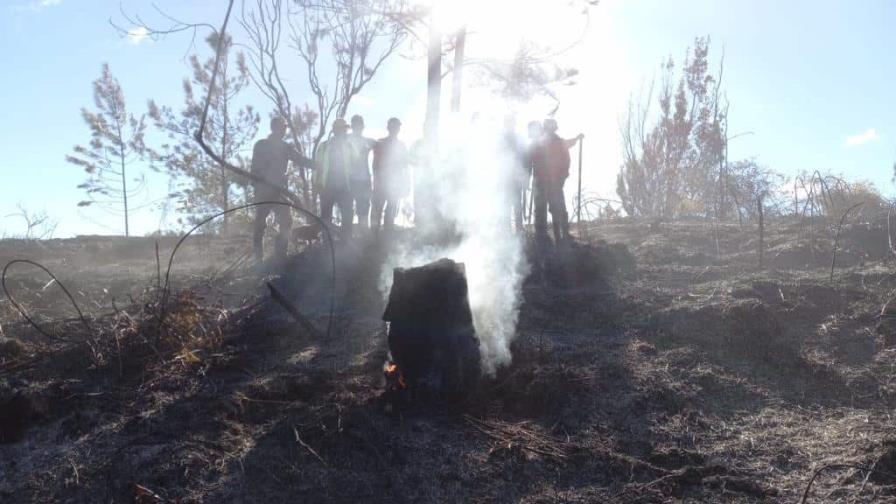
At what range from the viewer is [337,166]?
29.7 ft

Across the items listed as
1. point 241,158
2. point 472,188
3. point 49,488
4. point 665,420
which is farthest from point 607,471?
point 241,158

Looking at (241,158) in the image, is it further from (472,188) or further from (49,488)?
(49,488)

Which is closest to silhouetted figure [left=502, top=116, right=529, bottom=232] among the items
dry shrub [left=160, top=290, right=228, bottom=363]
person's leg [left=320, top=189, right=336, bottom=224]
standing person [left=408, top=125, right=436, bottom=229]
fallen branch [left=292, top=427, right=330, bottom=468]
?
standing person [left=408, top=125, right=436, bottom=229]

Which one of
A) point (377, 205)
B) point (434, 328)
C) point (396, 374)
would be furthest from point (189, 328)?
point (377, 205)

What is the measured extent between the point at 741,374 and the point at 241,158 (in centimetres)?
1607

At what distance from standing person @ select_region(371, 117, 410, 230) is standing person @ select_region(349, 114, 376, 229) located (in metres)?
0.18

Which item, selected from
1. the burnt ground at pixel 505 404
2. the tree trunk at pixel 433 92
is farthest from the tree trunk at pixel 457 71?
the burnt ground at pixel 505 404

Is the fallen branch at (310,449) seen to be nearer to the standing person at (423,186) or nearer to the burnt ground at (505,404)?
the burnt ground at (505,404)

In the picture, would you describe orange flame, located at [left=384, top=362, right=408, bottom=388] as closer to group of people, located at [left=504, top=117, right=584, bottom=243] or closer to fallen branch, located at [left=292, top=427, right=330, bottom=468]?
fallen branch, located at [left=292, top=427, right=330, bottom=468]

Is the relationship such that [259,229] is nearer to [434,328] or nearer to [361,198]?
[361,198]

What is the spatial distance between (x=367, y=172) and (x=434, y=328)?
526 cm

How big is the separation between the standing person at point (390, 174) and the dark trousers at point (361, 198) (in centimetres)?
19

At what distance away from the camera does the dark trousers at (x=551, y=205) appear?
910cm

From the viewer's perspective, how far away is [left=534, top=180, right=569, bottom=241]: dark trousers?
9.10 m
